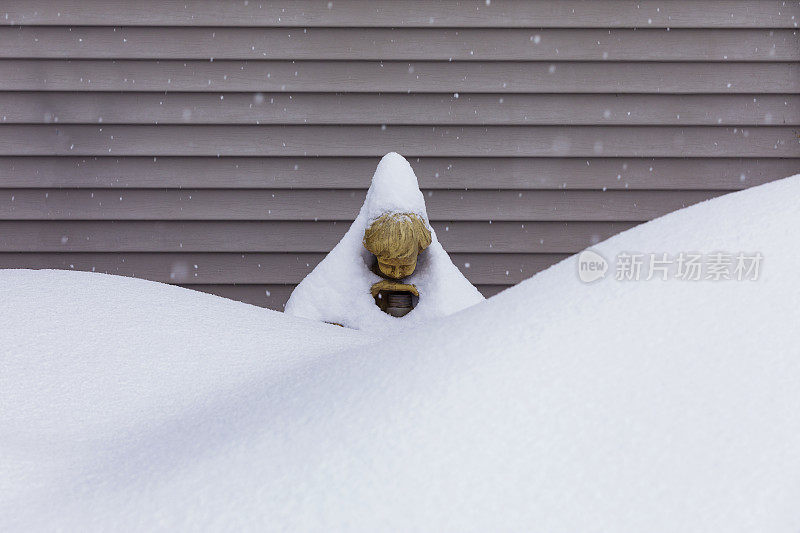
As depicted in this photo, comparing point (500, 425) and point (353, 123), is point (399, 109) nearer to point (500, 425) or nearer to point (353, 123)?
point (353, 123)

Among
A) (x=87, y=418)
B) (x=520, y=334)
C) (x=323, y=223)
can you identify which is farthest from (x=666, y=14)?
(x=87, y=418)

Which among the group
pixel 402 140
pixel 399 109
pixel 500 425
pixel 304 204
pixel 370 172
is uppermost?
pixel 399 109

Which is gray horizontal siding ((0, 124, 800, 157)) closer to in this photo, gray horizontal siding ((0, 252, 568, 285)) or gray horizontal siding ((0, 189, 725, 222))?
gray horizontal siding ((0, 189, 725, 222))

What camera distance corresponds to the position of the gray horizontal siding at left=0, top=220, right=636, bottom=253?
2.78 metres

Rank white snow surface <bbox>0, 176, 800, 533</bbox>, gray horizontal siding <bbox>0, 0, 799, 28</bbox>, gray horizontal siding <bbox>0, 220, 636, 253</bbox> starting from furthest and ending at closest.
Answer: gray horizontal siding <bbox>0, 220, 636, 253</bbox> → gray horizontal siding <bbox>0, 0, 799, 28</bbox> → white snow surface <bbox>0, 176, 800, 533</bbox>

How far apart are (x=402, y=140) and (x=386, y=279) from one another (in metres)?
1.36

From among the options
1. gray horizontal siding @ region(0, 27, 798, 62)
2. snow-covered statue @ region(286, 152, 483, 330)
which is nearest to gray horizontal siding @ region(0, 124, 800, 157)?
gray horizontal siding @ region(0, 27, 798, 62)

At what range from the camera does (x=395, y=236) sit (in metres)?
1.46

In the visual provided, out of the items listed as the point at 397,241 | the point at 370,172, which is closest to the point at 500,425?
the point at 397,241

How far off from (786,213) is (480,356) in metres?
0.35

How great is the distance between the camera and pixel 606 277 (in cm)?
65

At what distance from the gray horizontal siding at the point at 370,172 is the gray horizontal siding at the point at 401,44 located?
1.47ft

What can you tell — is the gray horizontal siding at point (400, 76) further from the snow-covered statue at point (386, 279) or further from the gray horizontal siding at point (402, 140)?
the snow-covered statue at point (386, 279)

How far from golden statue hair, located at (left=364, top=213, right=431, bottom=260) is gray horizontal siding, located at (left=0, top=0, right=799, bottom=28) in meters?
1.52
